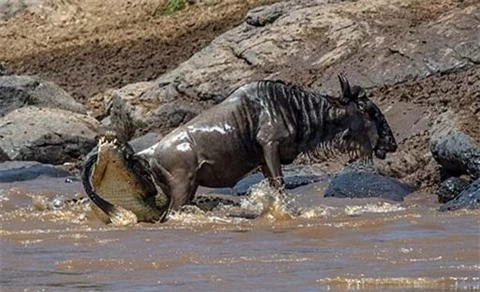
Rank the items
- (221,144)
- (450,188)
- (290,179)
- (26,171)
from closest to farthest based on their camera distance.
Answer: (450,188) < (221,144) < (290,179) < (26,171)

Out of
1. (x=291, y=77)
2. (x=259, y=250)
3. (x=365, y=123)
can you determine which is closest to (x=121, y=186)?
(x=365, y=123)

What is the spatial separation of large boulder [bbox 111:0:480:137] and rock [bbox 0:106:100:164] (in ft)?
1.81

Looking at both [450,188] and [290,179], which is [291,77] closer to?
[290,179]

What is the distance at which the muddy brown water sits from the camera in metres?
7.36

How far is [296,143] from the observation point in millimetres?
12438

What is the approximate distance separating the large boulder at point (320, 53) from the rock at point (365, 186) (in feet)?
11.3

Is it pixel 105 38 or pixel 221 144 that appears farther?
pixel 105 38

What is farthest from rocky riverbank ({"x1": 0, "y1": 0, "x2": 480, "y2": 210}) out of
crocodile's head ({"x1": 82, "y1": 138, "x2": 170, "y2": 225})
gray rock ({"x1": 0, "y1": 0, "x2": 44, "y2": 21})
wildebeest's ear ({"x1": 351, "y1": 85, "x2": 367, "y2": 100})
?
gray rock ({"x1": 0, "y1": 0, "x2": 44, "y2": 21})

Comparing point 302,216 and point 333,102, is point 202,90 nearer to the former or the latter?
point 333,102

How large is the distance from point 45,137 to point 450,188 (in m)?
8.27

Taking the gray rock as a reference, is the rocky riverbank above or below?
above

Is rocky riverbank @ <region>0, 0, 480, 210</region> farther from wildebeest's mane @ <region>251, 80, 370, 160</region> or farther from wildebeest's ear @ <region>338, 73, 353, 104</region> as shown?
wildebeest's ear @ <region>338, 73, 353, 104</region>

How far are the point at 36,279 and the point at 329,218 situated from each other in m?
3.77

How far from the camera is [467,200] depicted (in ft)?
36.2
